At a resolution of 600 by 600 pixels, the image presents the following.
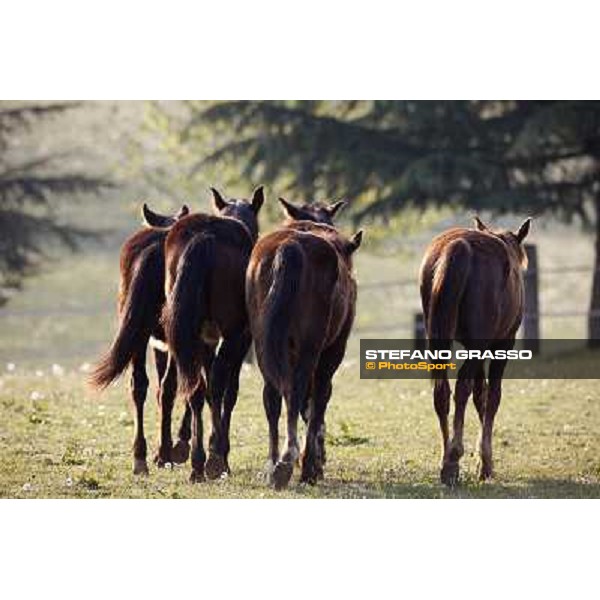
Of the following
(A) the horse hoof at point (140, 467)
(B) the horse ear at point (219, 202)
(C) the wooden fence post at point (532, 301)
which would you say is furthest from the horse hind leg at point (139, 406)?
(C) the wooden fence post at point (532, 301)

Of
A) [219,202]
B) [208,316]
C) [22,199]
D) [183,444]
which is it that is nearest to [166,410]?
[183,444]

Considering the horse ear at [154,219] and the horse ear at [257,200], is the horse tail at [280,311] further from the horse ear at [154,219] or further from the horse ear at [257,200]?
the horse ear at [154,219]

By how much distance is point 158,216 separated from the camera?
984 centimetres

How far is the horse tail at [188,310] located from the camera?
8617mm

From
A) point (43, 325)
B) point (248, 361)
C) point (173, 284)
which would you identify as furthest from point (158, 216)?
point (43, 325)

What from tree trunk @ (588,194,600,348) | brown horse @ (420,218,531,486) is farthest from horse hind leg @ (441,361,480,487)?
tree trunk @ (588,194,600,348)

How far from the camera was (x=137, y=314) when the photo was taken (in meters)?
9.26

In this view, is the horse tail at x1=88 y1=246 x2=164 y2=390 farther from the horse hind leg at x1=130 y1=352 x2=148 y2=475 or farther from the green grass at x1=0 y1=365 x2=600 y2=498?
the green grass at x1=0 y1=365 x2=600 y2=498

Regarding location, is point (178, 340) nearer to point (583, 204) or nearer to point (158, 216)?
point (158, 216)

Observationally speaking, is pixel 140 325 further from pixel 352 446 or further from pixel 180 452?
pixel 352 446

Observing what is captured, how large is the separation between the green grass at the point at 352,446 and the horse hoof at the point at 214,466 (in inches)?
4.7

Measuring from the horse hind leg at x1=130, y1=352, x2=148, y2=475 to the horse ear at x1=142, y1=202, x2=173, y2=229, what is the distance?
989mm

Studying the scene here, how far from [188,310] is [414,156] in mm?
9601

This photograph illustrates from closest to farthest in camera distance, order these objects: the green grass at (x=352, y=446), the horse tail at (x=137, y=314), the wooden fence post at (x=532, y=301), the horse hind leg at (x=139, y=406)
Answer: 1. the green grass at (x=352, y=446)
2. the horse tail at (x=137, y=314)
3. the horse hind leg at (x=139, y=406)
4. the wooden fence post at (x=532, y=301)
